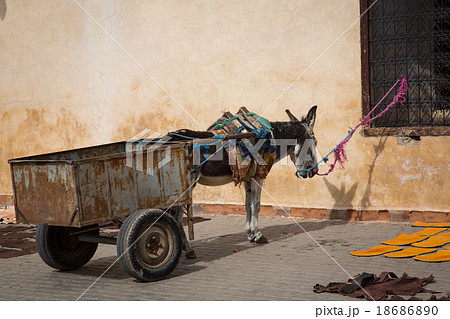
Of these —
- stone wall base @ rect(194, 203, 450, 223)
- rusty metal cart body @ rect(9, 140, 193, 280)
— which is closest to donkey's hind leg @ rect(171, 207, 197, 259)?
rusty metal cart body @ rect(9, 140, 193, 280)

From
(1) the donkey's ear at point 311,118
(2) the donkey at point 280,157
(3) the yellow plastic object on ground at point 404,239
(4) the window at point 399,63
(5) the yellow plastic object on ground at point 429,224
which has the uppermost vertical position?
(4) the window at point 399,63

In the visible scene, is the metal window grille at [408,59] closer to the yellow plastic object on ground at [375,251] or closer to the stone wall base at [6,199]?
the yellow plastic object on ground at [375,251]

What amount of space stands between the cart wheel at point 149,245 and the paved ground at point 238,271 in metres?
0.16

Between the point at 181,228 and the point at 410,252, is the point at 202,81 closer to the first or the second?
the point at 181,228

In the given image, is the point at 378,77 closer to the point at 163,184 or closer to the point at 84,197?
the point at 163,184

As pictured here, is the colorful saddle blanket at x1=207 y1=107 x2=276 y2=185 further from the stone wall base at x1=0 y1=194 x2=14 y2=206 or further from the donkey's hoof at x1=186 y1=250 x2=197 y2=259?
the stone wall base at x1=0 y1=194 x2=14 y2=206

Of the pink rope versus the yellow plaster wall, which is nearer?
the pink rope

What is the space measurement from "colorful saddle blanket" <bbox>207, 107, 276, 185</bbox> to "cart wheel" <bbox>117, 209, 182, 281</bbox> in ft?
5.01

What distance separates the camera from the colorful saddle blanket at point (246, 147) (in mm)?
8148

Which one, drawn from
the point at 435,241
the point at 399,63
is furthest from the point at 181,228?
the point at 399,63

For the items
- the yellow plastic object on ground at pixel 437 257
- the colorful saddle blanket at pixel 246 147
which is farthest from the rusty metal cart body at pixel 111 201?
the yellow plastic object on ground at pixel 437 257

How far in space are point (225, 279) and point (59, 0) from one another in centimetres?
784

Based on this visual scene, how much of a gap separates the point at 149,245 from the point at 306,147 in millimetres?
3000

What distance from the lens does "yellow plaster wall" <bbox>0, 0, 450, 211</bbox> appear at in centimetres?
986
